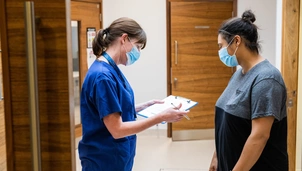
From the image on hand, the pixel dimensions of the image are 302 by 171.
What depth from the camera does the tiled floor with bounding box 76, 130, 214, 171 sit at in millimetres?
3930

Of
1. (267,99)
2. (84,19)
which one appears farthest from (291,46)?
(84,19)

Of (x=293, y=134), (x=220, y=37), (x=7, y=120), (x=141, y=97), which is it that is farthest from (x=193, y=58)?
(x=7, y=120)

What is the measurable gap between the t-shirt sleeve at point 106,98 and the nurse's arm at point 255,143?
55 centimetres

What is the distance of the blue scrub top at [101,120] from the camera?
1.54 meters

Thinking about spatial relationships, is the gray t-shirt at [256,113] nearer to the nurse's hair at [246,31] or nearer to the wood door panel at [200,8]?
the nurse's hair at [246,31]

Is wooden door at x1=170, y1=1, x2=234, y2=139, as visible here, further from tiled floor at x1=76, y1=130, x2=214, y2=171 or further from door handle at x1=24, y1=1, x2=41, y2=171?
door handle at x1=24, y1=1, x2=41, y2=171

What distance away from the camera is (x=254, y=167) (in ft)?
5.36

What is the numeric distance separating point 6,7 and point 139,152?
3609 mm

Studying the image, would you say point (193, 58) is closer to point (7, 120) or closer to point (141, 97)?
point (141, 97)

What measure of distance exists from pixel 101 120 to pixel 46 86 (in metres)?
0.58

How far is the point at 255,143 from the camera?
1514 mm

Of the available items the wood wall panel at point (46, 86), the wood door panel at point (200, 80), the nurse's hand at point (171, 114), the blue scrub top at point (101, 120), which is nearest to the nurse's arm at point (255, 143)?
the nurse's hand at point (171, 114)

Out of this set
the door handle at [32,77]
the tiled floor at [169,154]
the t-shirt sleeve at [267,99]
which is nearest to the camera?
the door handle at [32,77]

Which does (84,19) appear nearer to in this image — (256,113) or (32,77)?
(256,113)
